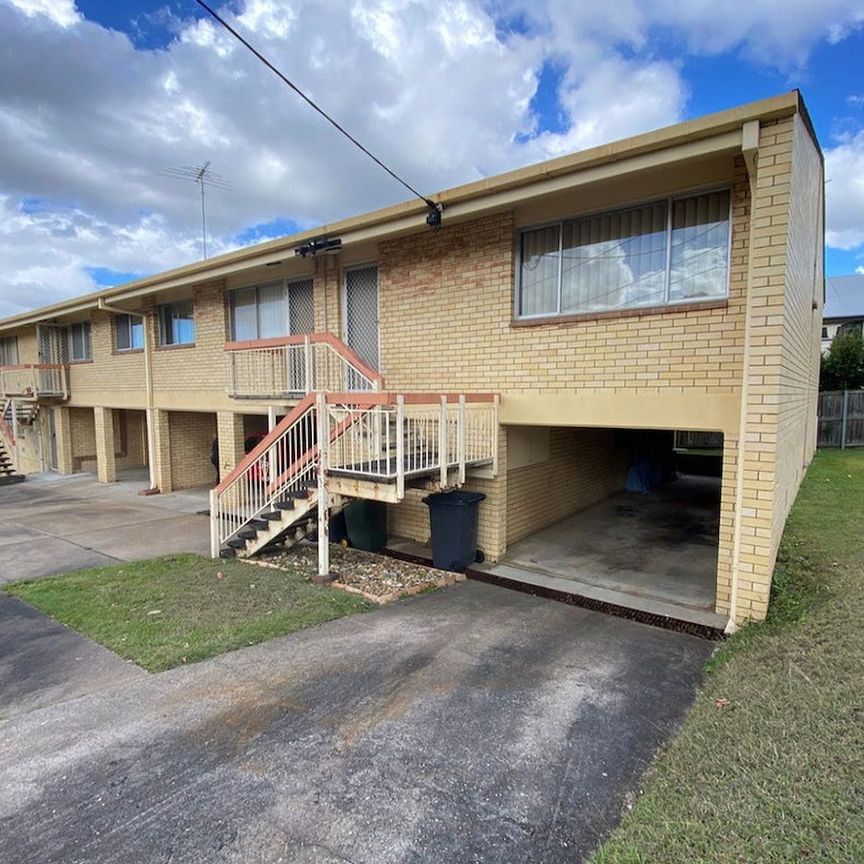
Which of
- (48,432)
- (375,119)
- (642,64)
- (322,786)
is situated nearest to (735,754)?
(322,786)

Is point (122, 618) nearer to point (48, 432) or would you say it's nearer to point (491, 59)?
point (491, 59)

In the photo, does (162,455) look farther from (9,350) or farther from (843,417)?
(843,417)

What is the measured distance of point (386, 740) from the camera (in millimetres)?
3367

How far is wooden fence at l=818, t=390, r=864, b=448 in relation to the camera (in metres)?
20.2

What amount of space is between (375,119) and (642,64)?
14.7ft

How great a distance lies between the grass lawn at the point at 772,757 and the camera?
239 cm

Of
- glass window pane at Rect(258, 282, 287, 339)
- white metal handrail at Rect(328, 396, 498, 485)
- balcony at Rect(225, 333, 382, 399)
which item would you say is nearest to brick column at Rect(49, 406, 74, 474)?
balcony at Rect(225, 333, 382, 399)

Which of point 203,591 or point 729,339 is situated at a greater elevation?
point 729,339

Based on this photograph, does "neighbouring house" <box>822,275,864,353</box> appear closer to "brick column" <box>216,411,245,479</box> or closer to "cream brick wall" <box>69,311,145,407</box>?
"brick column" <box>216,411,245,479</box>

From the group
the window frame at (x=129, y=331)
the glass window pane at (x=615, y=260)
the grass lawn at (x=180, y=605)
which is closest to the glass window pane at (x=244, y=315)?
the window frame at (x=129, y=331)

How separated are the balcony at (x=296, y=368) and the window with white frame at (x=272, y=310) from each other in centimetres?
68

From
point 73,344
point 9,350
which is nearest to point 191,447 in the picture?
point 73,344

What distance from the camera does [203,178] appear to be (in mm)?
13820

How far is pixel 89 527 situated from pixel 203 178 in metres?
9.44
